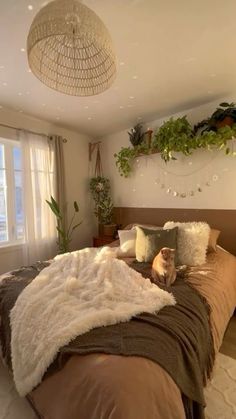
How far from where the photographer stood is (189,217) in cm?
305

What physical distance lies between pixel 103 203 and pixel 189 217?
56.9 inches

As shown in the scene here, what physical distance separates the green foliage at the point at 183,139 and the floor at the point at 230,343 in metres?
1.84

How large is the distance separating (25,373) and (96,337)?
0.45 m

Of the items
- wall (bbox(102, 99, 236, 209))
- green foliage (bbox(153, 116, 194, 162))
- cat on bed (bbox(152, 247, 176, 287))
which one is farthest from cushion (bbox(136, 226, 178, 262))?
green foliage (bbox(153, 116, 194, 162))

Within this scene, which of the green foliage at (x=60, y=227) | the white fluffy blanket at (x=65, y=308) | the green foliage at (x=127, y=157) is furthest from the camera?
the green foliage at (x=127, y=157)

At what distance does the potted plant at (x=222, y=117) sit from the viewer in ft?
8.22

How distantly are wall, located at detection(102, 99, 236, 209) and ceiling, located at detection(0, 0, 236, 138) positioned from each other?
57 cm

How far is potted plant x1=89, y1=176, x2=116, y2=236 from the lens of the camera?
3.78 metres

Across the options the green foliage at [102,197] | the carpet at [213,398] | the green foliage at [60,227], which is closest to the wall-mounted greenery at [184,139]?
the green foliage at [102,197]

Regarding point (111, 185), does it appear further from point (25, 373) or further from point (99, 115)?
point (25, 373)

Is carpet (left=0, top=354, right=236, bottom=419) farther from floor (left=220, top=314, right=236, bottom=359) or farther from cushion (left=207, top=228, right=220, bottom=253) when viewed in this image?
cushion (left=207, top=228, right=220, bottom=253)

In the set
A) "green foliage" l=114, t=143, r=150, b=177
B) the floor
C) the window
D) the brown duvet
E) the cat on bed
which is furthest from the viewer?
"green foliage" l=114, t=143, r=150, b=177

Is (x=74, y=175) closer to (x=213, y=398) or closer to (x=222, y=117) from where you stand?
(x=222, y=117)

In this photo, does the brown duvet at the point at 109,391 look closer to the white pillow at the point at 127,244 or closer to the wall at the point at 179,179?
the white pillow at the point at 127,244
